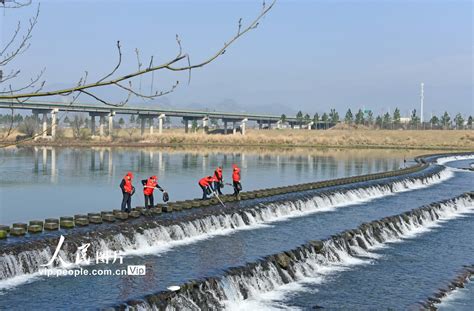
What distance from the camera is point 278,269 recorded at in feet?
61.5

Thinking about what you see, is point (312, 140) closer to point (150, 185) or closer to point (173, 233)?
point (150, 185)

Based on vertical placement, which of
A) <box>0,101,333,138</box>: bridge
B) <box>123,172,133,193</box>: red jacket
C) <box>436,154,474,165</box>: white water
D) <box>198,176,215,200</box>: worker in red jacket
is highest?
<box>0,101,333,138</box>: bridge

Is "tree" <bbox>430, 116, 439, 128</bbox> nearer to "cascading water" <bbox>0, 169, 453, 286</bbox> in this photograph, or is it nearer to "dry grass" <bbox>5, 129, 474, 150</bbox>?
"dry grass" <bbox>5, 129, 474, 150</bbox>

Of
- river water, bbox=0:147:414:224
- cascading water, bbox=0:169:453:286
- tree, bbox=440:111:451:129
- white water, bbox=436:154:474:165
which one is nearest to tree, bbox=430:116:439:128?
tree, bbox=440:111:451:129

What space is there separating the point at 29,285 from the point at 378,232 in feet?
51.1

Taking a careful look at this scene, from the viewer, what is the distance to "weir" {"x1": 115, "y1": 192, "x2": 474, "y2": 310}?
1494cm

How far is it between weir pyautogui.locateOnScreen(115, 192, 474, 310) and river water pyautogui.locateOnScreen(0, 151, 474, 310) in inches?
16.6

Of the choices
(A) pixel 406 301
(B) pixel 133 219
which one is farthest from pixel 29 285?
(A) pixel 406 301

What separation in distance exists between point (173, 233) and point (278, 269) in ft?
18.0

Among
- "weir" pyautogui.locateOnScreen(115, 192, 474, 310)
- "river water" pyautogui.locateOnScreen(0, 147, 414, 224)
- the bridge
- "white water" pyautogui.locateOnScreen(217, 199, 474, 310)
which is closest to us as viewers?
"weir" pyautogui.locateOnScreen(115, 192, 474, 310)

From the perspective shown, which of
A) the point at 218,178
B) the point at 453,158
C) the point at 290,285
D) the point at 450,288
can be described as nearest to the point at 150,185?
the point at 218,178

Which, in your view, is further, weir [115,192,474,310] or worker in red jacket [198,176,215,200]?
worker in red jacket [198,176,215,200]

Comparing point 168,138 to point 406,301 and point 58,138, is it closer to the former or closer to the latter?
point 58,138

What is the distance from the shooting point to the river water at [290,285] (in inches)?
606
